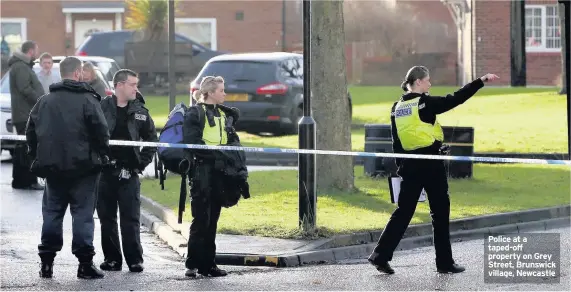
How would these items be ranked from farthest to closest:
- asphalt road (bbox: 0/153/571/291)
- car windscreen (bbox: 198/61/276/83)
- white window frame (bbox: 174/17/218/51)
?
white window frame (bbox: 174/17/218/51), car windscreen (bbox: 198/61/276/83), asphalt road (bbox: 0/153/571/291)

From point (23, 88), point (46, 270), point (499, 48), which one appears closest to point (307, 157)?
point (46, 270)

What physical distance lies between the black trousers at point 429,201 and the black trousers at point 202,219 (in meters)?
1.30

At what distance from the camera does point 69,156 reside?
10031 mm

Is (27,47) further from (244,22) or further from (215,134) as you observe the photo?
(244,22)

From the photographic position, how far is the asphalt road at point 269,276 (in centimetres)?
968

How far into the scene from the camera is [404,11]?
4066cm

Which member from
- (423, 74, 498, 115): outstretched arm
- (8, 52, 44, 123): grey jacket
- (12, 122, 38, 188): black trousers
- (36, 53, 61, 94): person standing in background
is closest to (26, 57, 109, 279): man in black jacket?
(423, 74, 498, 115): outstretched arm

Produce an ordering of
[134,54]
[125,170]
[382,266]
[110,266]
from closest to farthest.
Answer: [382,266], [125,170], [110,266], [134,54]

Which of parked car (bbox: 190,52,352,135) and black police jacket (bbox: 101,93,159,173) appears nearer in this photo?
black police jacket (bbox: 101,93,159,173)

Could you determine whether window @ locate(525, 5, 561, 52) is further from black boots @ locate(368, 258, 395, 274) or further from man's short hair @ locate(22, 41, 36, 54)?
black boots @ locate(368, 258, 395, 274)

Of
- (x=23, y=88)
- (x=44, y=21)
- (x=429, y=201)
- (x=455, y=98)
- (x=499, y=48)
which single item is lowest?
(x=429, y=201)

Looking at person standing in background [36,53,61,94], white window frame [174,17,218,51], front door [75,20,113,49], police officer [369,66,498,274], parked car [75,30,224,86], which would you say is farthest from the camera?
front door [75,20,113,49]

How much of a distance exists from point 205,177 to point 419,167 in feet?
5.49

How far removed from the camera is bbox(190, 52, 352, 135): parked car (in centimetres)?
2286
